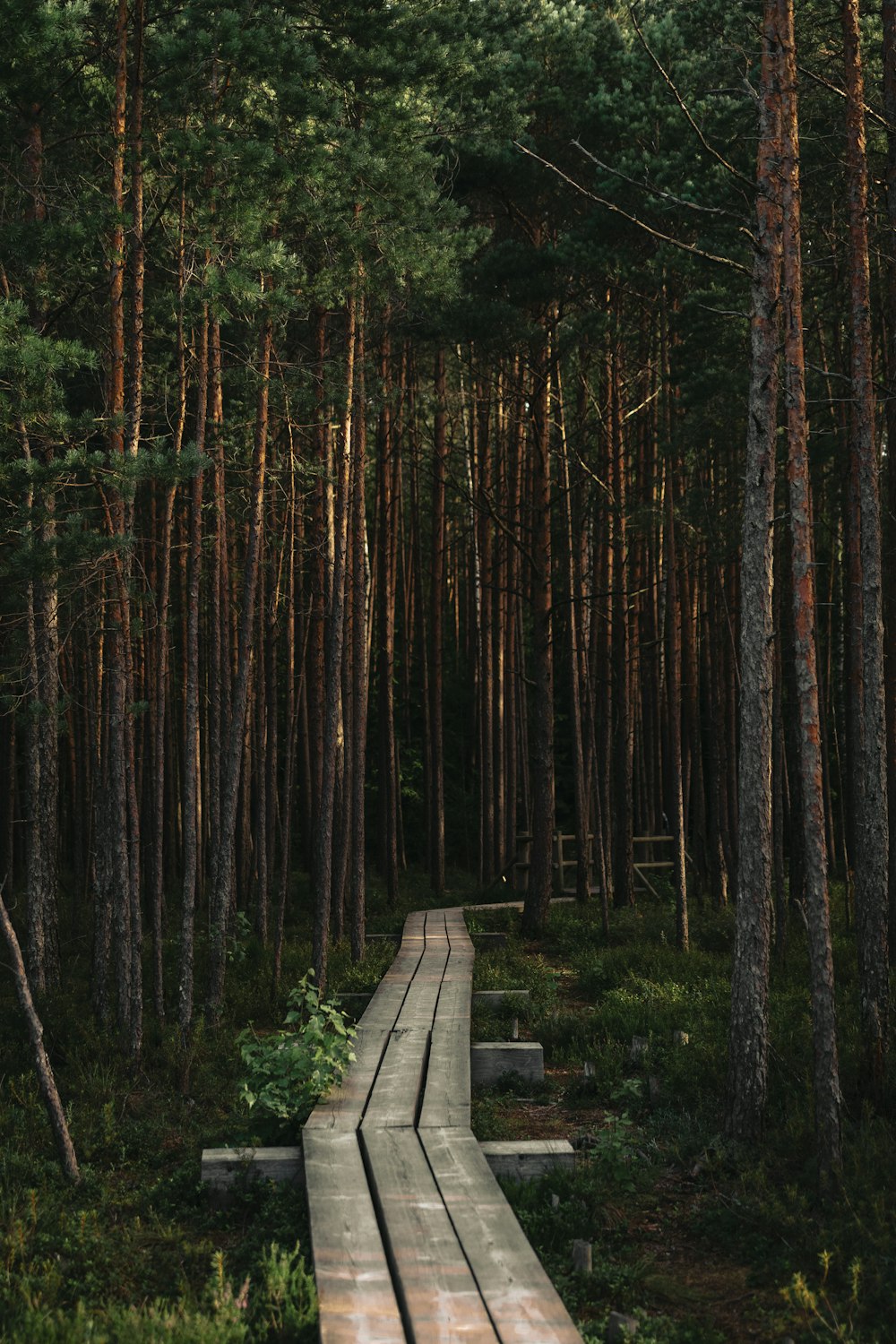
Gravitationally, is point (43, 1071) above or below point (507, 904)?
above

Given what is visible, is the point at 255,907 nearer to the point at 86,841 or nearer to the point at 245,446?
the point at 245,446

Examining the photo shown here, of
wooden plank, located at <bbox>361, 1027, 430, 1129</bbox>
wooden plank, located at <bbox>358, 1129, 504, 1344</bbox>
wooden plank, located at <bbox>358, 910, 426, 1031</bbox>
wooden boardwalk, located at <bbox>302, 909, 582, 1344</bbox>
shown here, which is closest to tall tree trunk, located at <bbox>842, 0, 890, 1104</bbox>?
wooden boardwalk, located at <bbox>302, 909, 582, 1344</bbox>

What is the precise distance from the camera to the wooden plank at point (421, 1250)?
14.8 feet

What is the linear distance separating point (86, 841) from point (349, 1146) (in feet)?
64.5

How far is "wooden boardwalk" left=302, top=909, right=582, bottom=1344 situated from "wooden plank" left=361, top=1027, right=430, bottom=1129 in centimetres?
1

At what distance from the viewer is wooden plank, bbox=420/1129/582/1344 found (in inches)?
177

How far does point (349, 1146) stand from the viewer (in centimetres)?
680

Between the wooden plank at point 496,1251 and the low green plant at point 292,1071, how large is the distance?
1044 mm

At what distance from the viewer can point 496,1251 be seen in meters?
5.23

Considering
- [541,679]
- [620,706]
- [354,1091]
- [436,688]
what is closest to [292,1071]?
[354,1091]

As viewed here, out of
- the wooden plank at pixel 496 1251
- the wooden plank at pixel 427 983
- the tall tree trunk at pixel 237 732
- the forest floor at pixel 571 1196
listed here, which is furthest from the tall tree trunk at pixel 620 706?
the wooden plank at pixel 496 1251

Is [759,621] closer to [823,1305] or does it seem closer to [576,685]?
[823,1305]

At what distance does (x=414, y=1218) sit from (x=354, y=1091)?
2.41 metres

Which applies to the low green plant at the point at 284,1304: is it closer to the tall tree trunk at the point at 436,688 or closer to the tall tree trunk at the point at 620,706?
the tall tree trunk at the point at 620,706
